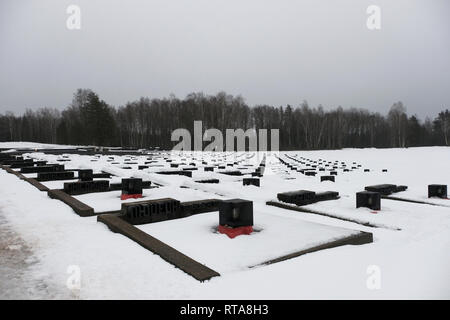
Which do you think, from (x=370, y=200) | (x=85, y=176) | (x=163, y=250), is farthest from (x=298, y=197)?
(x=85, y=176)

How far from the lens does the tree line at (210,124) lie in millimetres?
53312

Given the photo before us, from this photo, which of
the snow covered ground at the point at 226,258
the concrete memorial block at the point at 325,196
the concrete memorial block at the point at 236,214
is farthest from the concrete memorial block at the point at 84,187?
the concrete memorial block at the point at 325,196

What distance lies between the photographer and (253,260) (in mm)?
3934

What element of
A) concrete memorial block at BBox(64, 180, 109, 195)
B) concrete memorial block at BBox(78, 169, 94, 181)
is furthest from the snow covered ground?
concrete memorial block at BBox(78, 169, 94, 181)

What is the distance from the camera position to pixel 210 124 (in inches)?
2088

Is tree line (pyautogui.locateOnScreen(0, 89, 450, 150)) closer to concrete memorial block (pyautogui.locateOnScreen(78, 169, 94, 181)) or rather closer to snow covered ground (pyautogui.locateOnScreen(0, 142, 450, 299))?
concrete memorial block (pyautogui.locateOnScreen(78, 169, 94, 181))

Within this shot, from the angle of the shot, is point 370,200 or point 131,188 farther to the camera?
point 131,188

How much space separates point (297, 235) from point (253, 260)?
3.88 feet

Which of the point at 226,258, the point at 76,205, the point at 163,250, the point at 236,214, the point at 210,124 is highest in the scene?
the point at 210,124

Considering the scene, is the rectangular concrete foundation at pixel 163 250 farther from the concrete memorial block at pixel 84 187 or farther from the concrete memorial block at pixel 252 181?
the concrete memorial block at pixel 252 181

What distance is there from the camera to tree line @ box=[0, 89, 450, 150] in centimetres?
5331

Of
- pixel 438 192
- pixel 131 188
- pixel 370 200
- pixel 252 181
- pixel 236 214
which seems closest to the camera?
pixel 236 214

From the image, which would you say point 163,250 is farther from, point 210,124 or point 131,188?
point 210,124
